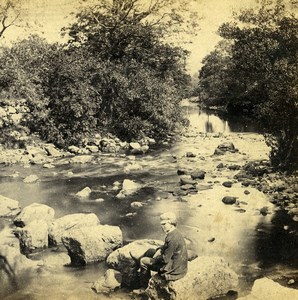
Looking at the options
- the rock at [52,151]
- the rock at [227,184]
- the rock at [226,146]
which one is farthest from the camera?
the rock at [52,151]

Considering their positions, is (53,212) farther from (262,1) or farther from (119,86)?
(119,86)

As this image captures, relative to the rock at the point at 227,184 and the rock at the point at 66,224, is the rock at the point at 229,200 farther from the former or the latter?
the rock at the point at 66,224

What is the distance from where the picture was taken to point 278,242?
16.4 ft

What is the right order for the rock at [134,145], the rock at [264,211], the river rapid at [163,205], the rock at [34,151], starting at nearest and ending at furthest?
the river rapid at [163,205] → the rock at [264,211] → the rock at [34,151] → the rock at [134,145]

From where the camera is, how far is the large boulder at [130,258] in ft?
14.0

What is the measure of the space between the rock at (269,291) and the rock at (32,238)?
101 inches

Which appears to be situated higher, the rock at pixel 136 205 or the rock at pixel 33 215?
the rock at pixel 33 215

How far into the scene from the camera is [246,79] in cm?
770

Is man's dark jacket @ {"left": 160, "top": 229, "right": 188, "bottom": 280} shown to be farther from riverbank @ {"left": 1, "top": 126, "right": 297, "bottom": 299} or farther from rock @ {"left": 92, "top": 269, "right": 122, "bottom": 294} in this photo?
riverbank @ {"left": 1, "top": 126, "right": 297, "bottom": 299}

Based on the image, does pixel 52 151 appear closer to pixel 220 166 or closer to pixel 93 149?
pixel 93 149

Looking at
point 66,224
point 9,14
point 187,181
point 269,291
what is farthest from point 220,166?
point 9,14

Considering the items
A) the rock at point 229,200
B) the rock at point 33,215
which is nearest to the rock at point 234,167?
the rock at point 229,200

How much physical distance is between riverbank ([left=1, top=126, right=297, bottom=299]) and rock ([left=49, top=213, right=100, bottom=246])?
23 cm

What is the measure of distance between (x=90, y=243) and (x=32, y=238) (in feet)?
2.80
